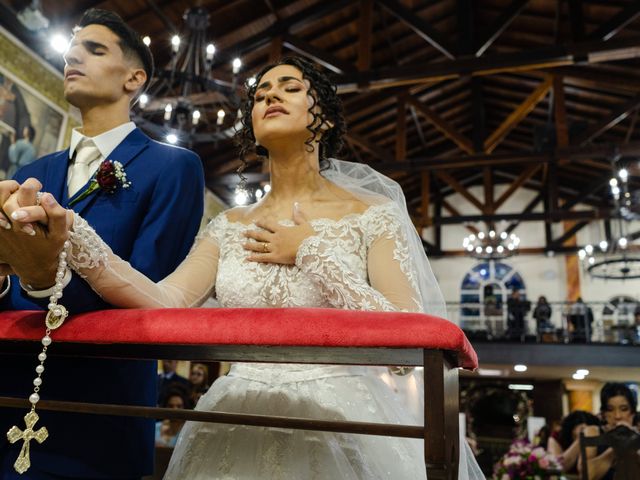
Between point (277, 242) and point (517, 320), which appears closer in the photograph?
point (277, 242)

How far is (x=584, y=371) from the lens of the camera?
46.8 ft

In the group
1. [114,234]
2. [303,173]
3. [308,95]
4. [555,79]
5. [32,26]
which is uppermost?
[555,79]

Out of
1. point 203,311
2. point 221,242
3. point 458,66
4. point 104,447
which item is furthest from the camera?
point 458,66

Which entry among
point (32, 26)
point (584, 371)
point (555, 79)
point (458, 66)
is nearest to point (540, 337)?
point (584, 371)

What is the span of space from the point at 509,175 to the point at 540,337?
8.76m

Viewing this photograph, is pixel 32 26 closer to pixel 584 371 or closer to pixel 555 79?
pixel 555 79

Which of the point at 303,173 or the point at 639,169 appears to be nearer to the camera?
the point at 303,173

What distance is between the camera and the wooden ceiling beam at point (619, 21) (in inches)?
315

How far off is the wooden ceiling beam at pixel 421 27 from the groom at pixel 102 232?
785 cm

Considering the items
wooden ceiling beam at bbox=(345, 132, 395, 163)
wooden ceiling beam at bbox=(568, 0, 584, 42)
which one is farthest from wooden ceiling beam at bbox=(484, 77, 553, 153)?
wooden ceiling beam at bbox=(568, 0, 584, 42)

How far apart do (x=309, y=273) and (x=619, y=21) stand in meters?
8.35

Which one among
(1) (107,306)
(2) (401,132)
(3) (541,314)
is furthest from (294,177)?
(3) (541,314)

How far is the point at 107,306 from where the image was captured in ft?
4.12

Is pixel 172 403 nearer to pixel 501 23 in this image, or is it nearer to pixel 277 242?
pixel 277 242
